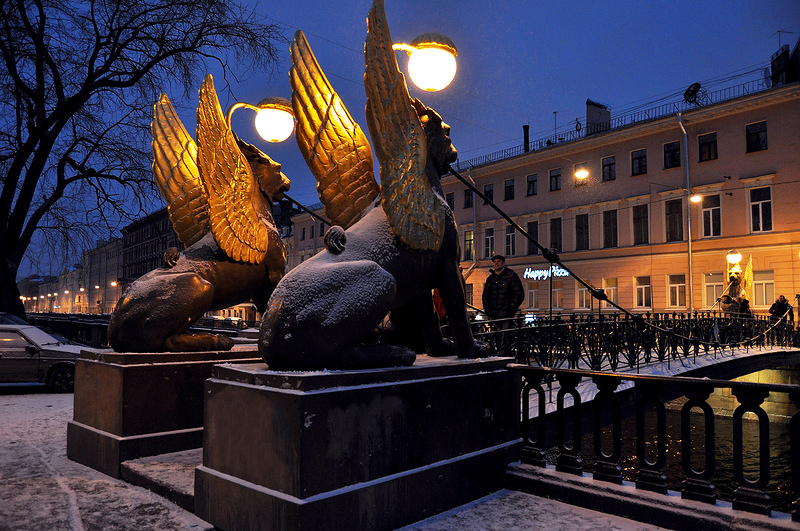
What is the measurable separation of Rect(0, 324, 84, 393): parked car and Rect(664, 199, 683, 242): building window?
24.9 meters

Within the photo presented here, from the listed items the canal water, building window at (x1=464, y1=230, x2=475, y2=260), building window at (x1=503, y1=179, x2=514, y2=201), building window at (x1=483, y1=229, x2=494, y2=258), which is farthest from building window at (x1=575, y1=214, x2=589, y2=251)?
the canal water

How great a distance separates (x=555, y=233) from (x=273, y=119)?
92.6 ft

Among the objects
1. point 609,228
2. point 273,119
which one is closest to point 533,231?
point 609,228

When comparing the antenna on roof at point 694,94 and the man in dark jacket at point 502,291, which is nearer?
the man in dark jacket at point 502,291

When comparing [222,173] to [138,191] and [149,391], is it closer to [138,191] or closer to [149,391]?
[149,391]

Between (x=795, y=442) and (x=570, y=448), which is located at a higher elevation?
(x=795, y=442)

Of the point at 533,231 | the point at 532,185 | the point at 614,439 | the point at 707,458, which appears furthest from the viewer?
Answer: the point at 532,185

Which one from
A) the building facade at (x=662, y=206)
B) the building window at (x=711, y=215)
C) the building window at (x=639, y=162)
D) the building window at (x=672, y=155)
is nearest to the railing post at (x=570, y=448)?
the building facade at (x=662, y=206)

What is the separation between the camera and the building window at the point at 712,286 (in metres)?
24.1

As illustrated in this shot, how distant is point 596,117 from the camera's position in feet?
102

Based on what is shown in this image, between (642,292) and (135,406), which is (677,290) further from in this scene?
(135,406)

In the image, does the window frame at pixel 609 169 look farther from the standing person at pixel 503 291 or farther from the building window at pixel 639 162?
the standing person at pixel 503 291

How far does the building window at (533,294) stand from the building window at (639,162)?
318 inches

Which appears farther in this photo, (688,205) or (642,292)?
(642,292)
